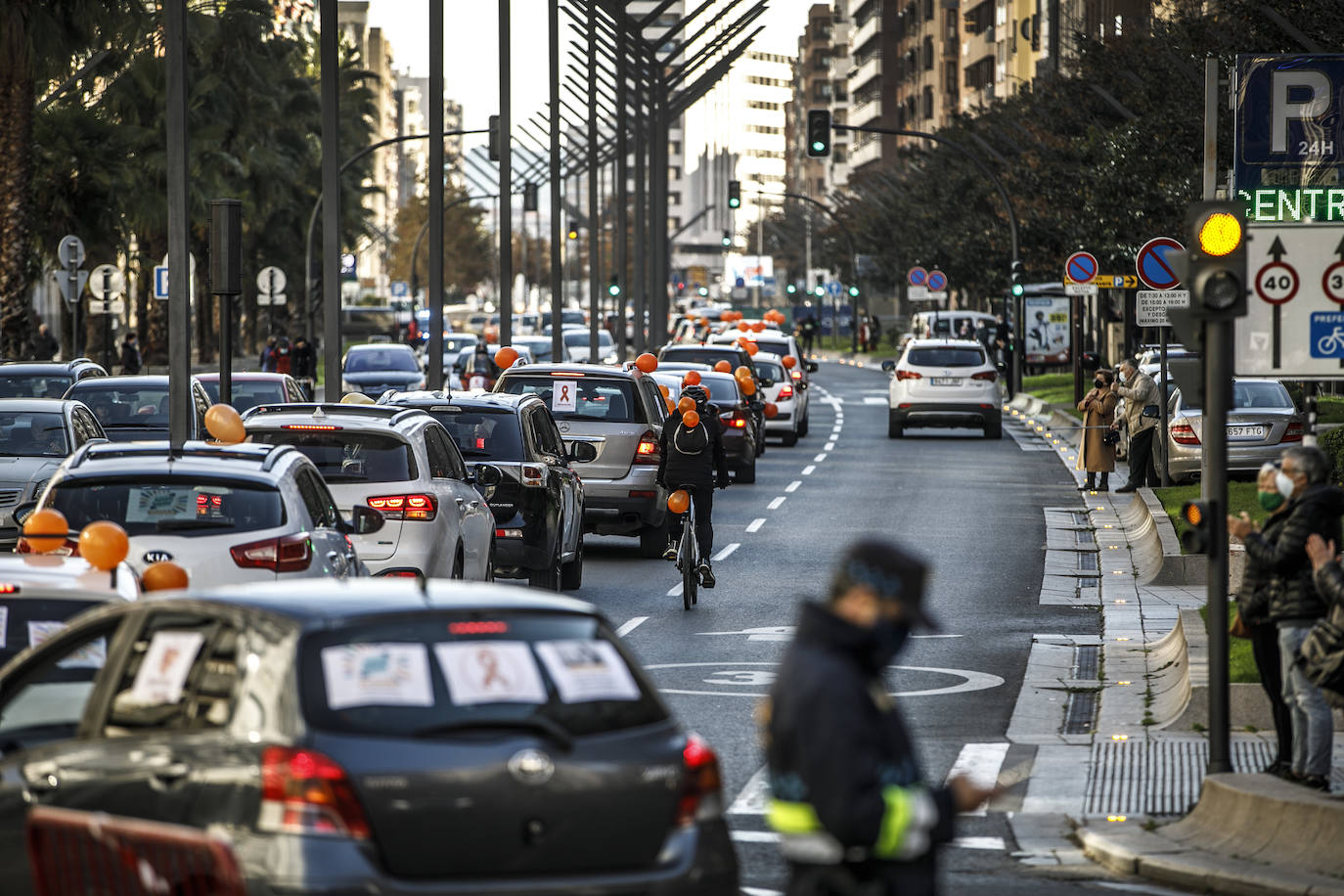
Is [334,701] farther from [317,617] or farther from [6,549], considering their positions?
[6,549]

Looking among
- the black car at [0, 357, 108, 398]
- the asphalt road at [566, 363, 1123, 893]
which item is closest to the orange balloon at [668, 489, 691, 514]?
the asphalt road at [566, 363, 1123, 893]

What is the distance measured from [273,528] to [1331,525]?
531cm

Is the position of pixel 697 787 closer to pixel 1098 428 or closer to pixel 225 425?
pixel 225 425

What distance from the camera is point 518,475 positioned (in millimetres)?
18547

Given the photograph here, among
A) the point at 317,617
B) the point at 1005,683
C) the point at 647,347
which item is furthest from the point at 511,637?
the point at 647,347

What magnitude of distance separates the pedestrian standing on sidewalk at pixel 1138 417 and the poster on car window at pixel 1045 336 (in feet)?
133

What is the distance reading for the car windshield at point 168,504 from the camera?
12.3 metres

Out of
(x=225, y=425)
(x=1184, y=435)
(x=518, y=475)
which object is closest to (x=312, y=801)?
(x=225, y=425)

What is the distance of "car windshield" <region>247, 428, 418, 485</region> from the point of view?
622 inches

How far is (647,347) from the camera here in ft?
233

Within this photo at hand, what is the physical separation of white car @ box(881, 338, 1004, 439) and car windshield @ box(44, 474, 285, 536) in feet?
101

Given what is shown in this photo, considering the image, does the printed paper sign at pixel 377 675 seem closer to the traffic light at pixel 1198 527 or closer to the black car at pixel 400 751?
the black car at pixel 400 751

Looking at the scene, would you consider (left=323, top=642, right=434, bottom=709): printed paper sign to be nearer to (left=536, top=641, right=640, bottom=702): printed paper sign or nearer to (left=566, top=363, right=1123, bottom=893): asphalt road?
(left=536, top=641, right=640, bottom=702): printed paper sign

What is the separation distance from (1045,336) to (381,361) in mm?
28545
